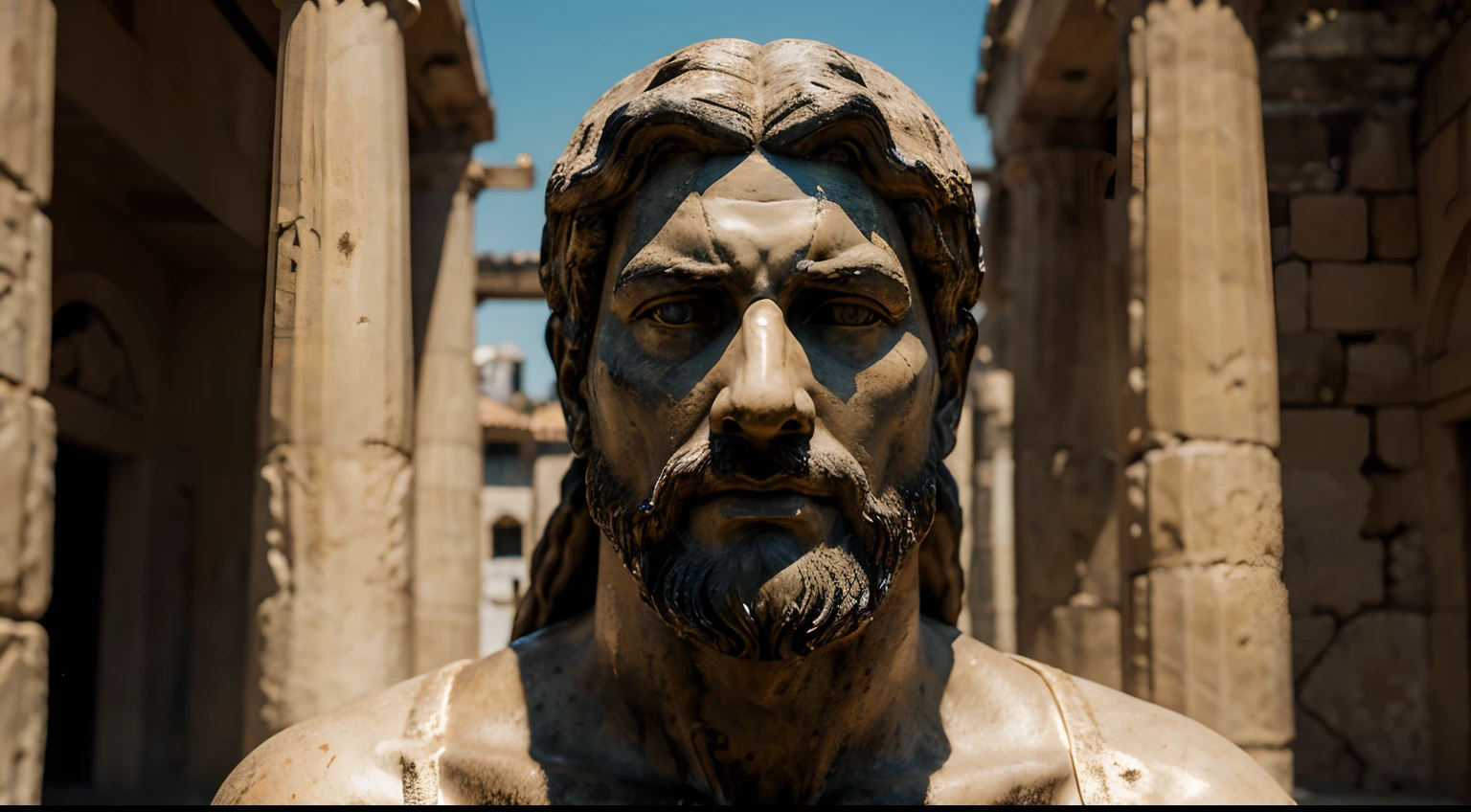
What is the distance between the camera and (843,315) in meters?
2.02

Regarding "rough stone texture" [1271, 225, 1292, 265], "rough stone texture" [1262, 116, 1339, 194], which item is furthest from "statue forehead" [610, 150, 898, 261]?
"rough stone texture" [1262, 116, 1339, 194]

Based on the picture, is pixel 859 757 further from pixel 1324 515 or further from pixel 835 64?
pixel 1324 515

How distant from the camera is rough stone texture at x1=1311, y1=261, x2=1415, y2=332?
22.8 feet

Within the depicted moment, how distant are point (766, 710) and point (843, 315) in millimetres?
600

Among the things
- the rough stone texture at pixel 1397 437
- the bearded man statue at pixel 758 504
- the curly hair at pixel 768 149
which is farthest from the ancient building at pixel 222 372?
the rough stone texture at pixel 1397 437

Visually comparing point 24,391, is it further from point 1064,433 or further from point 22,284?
point 1064,433

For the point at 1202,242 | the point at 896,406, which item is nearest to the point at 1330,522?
the point at 1202,242

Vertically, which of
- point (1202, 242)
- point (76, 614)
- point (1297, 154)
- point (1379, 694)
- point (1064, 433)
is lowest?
point (1379, 694)

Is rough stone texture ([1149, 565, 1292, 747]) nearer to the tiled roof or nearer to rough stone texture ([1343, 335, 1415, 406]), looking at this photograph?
rough stone texture ([1343, 335, 1415, 406])

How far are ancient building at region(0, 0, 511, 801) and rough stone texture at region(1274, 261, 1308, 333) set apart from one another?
4951 millimetres

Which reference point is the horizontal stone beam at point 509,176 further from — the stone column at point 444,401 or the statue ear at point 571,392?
the statue ear at point 571,392

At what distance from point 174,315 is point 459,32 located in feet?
7.69

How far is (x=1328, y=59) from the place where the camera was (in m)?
8.64

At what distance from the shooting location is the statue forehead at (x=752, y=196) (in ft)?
6.51
